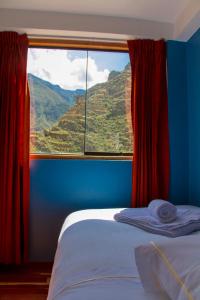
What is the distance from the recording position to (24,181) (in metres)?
2.47

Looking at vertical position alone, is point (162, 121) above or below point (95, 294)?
above

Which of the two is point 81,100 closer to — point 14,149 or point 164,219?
point 14,149

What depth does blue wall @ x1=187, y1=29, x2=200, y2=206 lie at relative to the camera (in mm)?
2479

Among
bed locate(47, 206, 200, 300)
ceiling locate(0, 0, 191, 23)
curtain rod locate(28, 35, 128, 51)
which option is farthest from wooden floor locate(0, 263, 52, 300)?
ceiling locate(0, 0, 191, 23)

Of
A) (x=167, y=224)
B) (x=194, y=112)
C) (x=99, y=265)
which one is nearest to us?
(x=99, y=265)

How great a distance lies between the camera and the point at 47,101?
108 inches

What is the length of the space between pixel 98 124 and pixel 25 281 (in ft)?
4.81

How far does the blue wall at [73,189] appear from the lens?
8.42 feet

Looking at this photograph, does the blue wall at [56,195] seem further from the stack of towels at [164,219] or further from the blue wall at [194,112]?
the blue wall at [194,112]

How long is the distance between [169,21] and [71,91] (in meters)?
1.10

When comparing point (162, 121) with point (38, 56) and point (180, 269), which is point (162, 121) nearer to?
point (38, 56)

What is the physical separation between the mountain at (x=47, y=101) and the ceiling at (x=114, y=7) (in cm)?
61

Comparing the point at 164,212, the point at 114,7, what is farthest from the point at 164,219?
the point at 114,7

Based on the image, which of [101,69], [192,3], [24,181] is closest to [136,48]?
[101,69]
